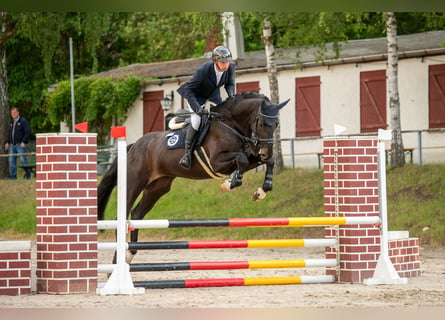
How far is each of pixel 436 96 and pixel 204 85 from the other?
44.9 ft

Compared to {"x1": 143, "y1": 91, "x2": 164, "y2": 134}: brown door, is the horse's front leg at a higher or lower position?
lower

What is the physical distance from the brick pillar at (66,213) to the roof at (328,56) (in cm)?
1369

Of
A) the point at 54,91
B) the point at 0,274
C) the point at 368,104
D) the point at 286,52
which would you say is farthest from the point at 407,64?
the point at 0,274

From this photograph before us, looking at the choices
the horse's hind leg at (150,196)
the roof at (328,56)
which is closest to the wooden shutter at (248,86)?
the roof at (328,56)

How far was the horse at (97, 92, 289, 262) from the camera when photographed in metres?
11.2

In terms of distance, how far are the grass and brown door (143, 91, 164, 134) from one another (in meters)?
6.78

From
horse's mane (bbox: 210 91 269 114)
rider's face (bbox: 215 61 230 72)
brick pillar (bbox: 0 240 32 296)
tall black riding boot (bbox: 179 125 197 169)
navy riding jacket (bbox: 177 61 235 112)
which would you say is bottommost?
brick pillar (bbox: 0 240 32 296)

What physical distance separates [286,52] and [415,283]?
19024mm

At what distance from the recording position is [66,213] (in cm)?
1022

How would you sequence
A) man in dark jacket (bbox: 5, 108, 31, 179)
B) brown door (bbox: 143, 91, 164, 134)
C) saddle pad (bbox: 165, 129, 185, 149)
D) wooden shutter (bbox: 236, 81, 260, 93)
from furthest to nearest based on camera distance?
1. brown door (bbox: 143, 91, 164, 134)
2. wooden shutter (bbox: 236, 81, 260, 93)
3. man in dark jacket (bbox: 5, 108, 31, 179)
4. saddle pad (bbox: 165, 129, 185, 149)

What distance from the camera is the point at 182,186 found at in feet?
77.9

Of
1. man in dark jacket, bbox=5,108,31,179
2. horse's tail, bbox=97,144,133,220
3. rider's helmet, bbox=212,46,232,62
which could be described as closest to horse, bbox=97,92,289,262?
horse's tail, bbox=97,144,133,220

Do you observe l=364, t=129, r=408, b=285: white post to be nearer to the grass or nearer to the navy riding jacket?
the navy riding jacket

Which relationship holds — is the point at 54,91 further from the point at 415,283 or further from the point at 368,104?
the point at 415,283
